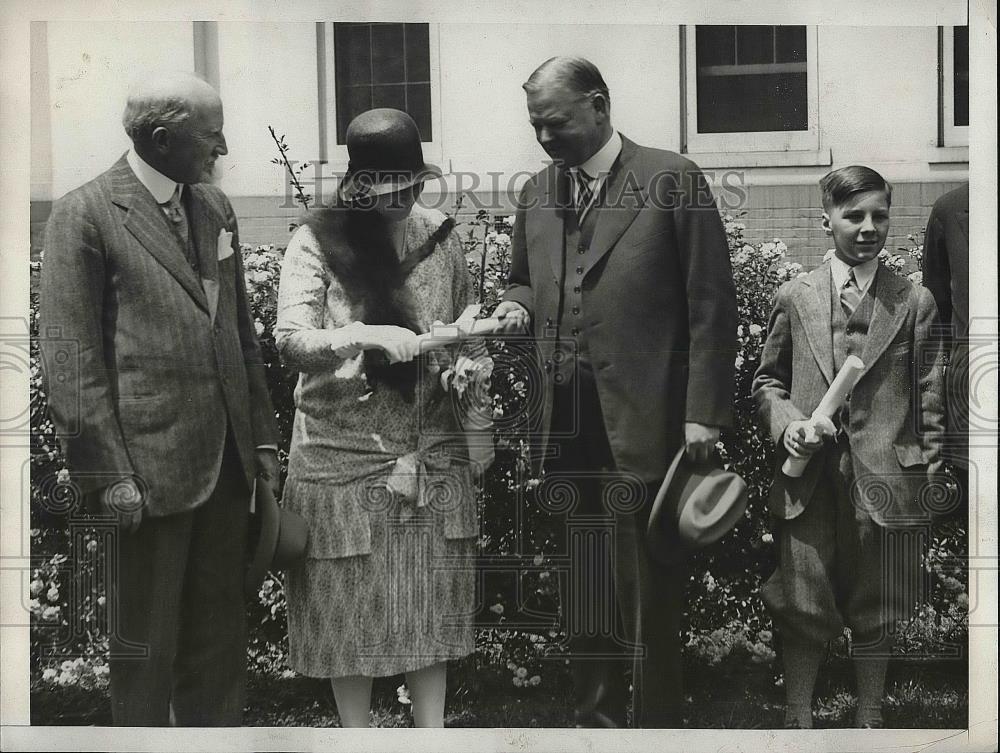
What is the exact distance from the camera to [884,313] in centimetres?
494

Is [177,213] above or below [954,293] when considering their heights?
above

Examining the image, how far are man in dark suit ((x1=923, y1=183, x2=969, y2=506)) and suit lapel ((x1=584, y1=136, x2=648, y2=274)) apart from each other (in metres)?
Answer: 1.26

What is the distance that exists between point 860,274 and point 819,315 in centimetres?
24

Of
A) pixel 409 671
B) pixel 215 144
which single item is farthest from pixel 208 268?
pixel 409 671

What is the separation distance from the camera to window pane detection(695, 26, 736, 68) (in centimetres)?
503

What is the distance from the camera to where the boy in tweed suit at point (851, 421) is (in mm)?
4922

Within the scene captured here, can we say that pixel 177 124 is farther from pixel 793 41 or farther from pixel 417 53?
pixel 793 41

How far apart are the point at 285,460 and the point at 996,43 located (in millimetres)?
3472

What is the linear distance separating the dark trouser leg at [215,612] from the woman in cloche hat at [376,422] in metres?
0.23

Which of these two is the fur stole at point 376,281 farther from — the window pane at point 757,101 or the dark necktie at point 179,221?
the window pane at point 757,101

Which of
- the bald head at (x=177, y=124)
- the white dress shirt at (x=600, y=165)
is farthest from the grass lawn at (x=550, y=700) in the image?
the bald head at (x=177, y=124)

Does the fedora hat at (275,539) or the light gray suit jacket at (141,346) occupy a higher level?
the light gray suit jacket at (141,346)

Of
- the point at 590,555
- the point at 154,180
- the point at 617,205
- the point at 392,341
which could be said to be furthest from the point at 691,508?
the point at 154,180

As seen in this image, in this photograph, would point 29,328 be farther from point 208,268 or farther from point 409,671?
point 409,671
